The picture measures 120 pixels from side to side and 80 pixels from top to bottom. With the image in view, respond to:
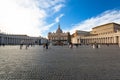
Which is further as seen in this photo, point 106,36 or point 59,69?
point 106,36

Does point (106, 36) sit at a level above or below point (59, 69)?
above

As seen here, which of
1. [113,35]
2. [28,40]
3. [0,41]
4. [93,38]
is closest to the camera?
[113,35]

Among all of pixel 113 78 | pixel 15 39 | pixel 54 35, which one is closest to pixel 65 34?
pixel 54 35

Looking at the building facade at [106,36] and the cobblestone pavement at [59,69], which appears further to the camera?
the building facade at [106,36]

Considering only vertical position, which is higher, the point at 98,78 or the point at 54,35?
the point at 54,35

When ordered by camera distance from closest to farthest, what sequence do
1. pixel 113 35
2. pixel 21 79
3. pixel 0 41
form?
pixel 21 79 → pixel 113 35 → pixel 0 41

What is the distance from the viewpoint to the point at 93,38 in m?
131

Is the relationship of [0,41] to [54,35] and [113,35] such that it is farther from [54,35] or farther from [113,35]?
[113,35]

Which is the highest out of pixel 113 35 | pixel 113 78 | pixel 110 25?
pixel 110 25

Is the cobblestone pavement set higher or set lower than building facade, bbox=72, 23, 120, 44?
lower

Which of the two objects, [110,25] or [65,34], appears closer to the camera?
[110,25]

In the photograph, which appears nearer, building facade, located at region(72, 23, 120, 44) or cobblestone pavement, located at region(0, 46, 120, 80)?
cobblestone pavement, located at region(0, 46, 120, 80)

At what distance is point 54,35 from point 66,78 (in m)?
166

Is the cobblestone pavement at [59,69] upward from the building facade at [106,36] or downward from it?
downward
